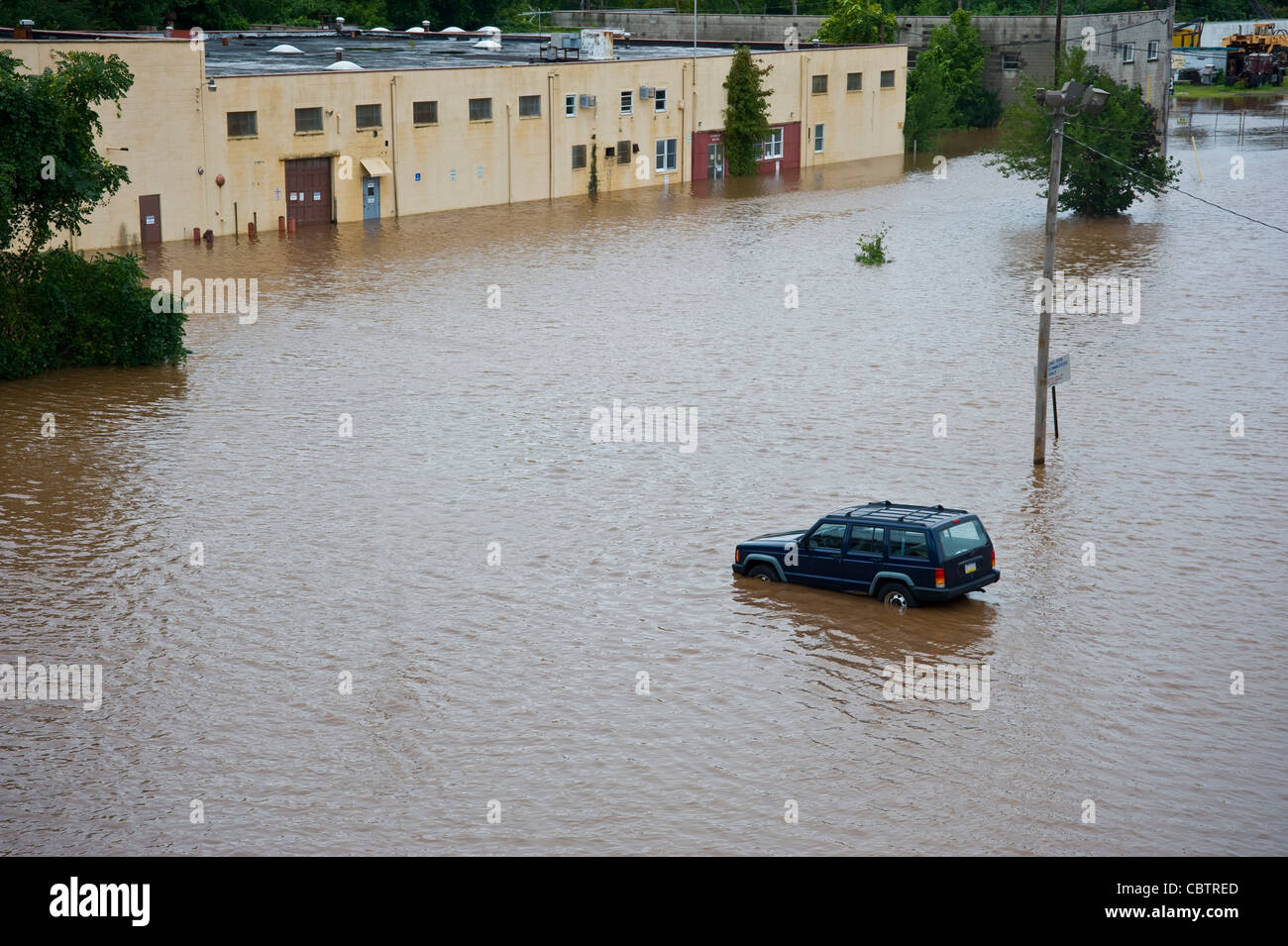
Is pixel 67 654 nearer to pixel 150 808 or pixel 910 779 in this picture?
pixel 150 808

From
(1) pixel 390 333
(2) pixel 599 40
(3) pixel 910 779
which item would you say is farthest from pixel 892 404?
(2) pixel 599 40

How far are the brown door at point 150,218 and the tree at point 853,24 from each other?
44159 millimetres

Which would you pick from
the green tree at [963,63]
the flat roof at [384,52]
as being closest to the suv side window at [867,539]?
the flat roof at [384,52]

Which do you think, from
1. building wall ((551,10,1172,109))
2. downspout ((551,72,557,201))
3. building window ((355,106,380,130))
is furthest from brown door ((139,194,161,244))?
building wall ((551,10,1172,109))

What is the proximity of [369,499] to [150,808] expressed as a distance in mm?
10440

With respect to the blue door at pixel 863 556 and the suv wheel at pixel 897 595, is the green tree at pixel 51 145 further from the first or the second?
the suv wheel at pixel 897 595

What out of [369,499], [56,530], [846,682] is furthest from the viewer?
[369,499]

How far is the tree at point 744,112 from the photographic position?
66.9 m

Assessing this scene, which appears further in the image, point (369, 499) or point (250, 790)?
point (369, 499)

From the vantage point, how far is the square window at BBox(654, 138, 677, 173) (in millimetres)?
65375

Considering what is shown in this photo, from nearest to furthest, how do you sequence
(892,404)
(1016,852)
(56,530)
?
(1016,852), (56,530), (892,404)

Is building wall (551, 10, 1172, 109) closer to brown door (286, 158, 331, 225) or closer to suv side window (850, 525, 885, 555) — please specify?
brown door (286, 158, 331, 225)

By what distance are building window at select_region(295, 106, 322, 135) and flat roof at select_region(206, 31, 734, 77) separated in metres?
2.28

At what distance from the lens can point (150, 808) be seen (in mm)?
15617
